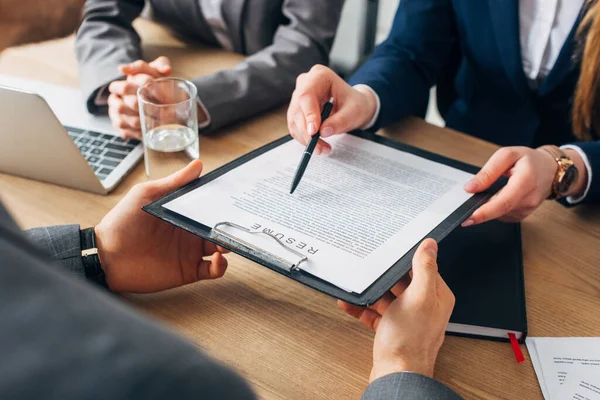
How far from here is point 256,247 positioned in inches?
26.3

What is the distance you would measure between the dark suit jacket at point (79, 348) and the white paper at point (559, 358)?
517 millimetres

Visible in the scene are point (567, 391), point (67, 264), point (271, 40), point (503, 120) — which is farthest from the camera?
point (271, 40)

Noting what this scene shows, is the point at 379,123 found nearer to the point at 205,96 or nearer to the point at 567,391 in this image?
the point at 205,96

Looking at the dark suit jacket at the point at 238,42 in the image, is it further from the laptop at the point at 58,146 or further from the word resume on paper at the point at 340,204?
the word resume on paper at the point at 340,204

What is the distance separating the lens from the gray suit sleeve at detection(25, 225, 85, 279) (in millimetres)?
756

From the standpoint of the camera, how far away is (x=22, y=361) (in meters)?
0.21

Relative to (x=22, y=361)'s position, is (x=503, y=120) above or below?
below

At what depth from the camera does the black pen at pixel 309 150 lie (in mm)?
813

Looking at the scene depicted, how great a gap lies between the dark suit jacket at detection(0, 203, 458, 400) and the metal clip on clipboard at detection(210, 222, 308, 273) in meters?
0.38

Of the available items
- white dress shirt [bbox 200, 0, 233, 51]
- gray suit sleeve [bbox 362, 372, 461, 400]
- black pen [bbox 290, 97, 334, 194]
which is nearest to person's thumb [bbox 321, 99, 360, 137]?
black pen [bbox 290, 97, 334, 194]

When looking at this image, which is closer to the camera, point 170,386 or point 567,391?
point 170,386

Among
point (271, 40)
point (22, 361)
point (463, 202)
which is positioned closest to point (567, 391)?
point (463, 202)

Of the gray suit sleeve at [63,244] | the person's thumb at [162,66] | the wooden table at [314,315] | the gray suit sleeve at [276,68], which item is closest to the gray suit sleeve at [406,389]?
the wooden table at [314,315]

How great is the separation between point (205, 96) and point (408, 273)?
1.96 ft
